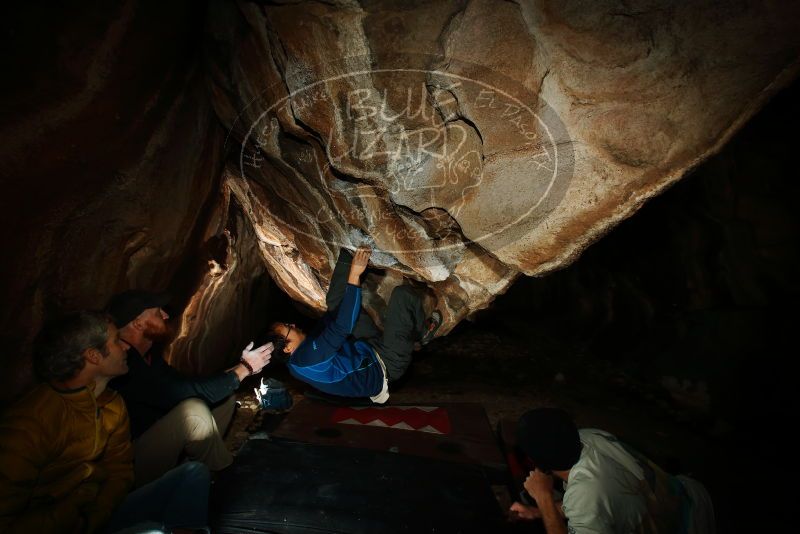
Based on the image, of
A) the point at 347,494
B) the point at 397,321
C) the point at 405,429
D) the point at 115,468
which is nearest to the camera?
the point at 115,468

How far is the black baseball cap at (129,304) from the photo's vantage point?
2.70 m

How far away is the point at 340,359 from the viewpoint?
13.2ft

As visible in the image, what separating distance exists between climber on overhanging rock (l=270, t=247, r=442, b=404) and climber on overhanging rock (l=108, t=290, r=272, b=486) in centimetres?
98

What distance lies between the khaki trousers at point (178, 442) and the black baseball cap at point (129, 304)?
793mm

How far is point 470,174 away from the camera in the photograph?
305 cm

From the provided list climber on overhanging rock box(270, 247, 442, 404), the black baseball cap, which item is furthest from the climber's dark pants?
the black baseball cap

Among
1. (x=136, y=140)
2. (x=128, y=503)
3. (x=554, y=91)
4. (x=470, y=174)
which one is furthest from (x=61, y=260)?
(x=554, y=91)

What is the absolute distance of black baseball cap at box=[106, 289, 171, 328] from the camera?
2.70 metres

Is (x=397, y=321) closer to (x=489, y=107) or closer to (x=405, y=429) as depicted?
(x=405, y=429)

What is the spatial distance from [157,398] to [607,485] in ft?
10.5

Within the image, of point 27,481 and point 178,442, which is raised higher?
point 27,481

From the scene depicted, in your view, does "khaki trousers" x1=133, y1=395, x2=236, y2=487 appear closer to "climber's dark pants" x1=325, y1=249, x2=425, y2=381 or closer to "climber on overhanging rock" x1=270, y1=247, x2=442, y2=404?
"climber on overhanging rock" x1=270, y1=247, x2=442, y2=404

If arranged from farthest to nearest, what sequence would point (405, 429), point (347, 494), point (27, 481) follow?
point (405, 429)
point (347, 494)
point (27, 481)

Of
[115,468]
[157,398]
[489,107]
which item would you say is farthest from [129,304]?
[489,107]
